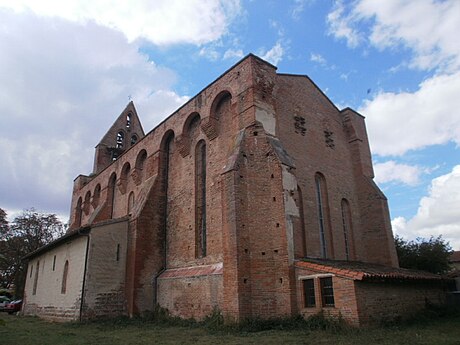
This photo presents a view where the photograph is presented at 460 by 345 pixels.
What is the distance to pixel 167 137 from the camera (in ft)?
64.8

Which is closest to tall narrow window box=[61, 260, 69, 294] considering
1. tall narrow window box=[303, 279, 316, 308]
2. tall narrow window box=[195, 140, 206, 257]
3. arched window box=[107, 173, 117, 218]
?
tall narrow window box=[195, 140, 206, 257]

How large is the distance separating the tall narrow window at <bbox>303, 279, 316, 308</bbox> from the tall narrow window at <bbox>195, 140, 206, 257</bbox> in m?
5.32

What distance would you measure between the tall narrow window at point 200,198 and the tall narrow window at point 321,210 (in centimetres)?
495

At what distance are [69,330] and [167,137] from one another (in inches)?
409

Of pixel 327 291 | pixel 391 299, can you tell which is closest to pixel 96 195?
pixel 327 291

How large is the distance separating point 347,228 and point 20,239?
1239 inches

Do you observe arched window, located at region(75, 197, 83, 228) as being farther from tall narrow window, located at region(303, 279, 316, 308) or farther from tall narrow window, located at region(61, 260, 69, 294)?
tall narrow window, located at region(303, 279, 316, 308)

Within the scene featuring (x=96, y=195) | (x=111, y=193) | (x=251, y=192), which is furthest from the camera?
(x=96, y=195)

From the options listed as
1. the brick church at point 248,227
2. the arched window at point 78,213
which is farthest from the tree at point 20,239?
the brick church at point 248,227

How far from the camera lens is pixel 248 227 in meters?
12.4

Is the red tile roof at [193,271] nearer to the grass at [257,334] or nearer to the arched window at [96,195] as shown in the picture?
the grass at [257,334]

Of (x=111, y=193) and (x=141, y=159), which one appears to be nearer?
(x=141, y=159)

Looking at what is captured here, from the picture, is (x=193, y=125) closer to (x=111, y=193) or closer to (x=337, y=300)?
(x=111, y=193)

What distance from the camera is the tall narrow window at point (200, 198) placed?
51.7 feet
